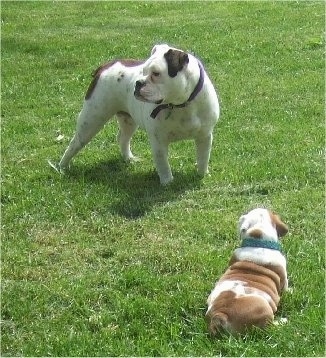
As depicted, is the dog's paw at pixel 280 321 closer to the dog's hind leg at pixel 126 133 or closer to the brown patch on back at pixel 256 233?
the brown patch on back at pixel 256 233

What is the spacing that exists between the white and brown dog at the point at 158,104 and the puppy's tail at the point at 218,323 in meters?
2.47

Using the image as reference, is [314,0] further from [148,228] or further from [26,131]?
[148,228]

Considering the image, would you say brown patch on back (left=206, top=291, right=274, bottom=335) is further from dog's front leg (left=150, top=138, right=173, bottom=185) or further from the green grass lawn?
dog's front leg (left=150, top=138, right=173, bottom=185)

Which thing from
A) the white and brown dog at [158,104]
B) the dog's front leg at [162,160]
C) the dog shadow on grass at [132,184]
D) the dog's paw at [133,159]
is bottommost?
the dog's paw at [133,159]

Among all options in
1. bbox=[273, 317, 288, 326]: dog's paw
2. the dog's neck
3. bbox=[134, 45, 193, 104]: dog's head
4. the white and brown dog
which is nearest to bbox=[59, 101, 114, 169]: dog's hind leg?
the white and brown dog

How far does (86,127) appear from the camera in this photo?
725 centimetres

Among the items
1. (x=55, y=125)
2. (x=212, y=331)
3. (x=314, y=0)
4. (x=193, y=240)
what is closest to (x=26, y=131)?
(x=55, y=125)

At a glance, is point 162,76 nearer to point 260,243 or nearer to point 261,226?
point 261,226

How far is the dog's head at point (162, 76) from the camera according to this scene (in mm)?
6027

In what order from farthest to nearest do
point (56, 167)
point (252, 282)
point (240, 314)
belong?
point (56, 167) < point (252, 282) < point (240, 314)

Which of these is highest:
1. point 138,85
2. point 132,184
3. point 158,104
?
point 138,85

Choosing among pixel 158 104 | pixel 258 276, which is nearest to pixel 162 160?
pixel 158 104

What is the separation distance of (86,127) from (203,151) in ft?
4.02

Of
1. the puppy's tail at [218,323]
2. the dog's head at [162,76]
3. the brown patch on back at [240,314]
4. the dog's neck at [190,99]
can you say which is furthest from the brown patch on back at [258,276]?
the dog's neck at [190,99]
